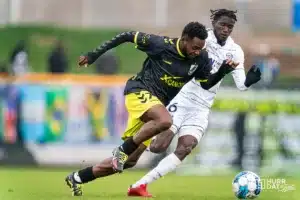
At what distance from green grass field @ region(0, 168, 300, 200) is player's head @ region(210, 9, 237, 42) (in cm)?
238

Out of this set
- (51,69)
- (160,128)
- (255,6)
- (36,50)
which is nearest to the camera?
(160,128)

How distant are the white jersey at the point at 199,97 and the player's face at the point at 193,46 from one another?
1303 mm

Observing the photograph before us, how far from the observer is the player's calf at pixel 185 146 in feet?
42.4

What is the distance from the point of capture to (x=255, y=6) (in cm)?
3475

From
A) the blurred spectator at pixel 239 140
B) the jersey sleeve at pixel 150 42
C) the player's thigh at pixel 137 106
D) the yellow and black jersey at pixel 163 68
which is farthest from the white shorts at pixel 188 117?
the blurred spectator at pixel 239 140

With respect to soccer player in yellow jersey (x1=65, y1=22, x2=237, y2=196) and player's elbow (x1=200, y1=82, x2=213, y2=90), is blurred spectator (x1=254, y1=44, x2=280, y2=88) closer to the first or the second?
player's elbow (x1=200, y1=82, x2=213, y2=90)

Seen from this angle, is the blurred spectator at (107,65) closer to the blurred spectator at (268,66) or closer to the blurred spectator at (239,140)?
the blurred spectator at (268,66)

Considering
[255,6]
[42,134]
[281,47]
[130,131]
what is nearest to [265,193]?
[130,131]

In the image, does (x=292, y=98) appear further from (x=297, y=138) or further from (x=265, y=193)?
(x=265, y=193)

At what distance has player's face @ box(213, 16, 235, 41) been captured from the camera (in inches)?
527

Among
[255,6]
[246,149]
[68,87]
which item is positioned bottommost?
[246,149]

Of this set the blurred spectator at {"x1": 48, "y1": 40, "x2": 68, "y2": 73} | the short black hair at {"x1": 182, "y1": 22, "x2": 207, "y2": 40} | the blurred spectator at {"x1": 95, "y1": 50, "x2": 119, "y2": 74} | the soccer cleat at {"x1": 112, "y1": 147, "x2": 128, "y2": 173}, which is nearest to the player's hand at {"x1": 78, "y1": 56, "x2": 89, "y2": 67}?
the soccer cleat at {"x1": 112, "y1": 147, "x2": 128, "y2": 173}

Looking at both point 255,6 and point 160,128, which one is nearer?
point 160,128

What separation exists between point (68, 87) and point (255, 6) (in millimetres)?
14038
